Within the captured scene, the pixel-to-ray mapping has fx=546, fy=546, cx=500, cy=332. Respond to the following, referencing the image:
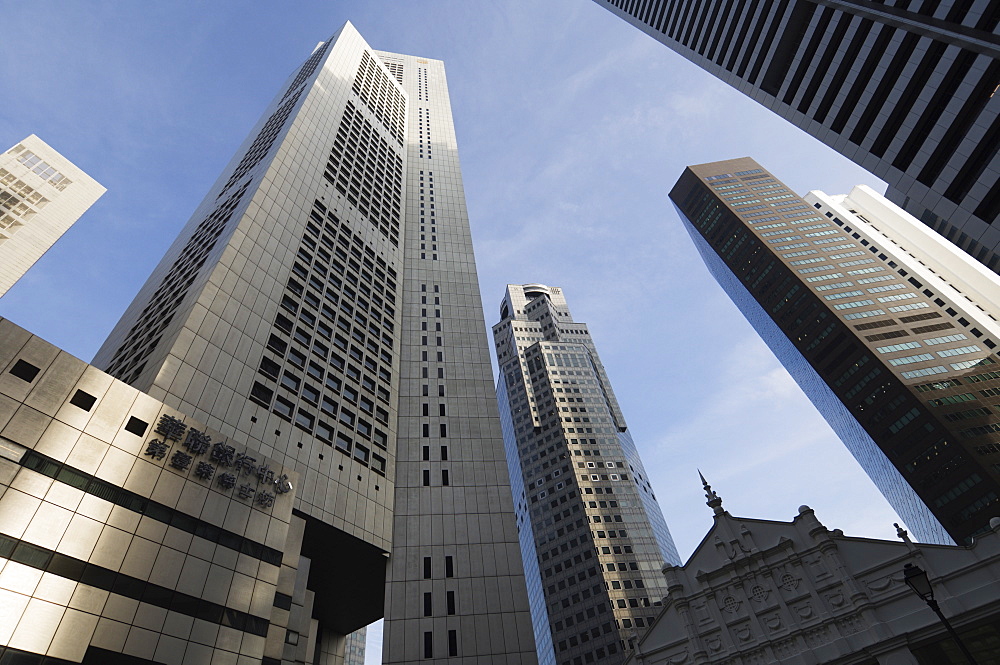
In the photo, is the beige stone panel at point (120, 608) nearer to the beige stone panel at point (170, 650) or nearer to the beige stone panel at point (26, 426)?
the beige stone panel at point (170, 650)

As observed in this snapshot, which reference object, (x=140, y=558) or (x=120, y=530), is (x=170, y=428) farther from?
(x=140, y=558)

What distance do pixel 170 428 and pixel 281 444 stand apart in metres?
10.6

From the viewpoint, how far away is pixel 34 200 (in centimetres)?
7706

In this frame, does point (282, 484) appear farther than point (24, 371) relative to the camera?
Yes

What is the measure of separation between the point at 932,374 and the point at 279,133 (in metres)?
111

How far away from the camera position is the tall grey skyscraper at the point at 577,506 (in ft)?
344

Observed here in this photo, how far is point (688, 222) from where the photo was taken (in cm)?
16250

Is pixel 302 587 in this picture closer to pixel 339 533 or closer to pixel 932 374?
pixel 339 533

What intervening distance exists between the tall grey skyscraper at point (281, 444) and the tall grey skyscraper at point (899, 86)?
40799mm

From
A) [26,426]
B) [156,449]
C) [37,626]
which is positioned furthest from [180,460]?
[37,626]

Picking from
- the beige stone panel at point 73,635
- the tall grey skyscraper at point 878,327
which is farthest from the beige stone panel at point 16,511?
the tall grey skyscraper at point 878,327

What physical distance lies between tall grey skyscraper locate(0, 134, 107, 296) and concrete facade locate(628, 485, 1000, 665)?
85124 millimetres

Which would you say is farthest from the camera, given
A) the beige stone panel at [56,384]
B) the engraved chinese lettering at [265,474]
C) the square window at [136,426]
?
the engraved chinese lettering at [265,474]

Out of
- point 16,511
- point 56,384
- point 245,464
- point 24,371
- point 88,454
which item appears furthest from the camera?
point 245,464
